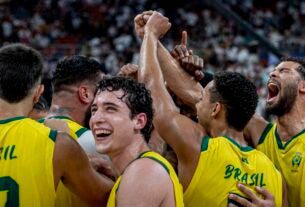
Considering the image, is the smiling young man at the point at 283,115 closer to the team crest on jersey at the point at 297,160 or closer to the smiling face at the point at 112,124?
the team crest on jersey at the point at 297,160

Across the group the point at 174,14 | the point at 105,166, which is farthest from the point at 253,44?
the point at 105,166

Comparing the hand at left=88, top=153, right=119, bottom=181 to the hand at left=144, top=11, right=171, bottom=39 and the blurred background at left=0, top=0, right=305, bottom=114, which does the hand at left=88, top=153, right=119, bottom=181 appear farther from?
the blurred background at left=0, top=0, right=305, bottom=114

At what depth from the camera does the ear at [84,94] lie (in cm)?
388

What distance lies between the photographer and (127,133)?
3086 mm

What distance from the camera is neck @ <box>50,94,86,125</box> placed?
3.85 meters

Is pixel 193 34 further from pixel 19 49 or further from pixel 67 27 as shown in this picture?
pixel 19 49

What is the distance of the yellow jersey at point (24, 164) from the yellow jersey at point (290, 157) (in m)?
1.86

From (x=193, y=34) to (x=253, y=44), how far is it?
3053 mm

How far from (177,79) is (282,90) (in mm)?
828

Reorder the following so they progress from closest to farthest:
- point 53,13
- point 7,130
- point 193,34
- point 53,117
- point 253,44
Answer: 1. point 7,130
2. point 53,117
3. point 253,44
4. point 193,34
5. point 53,13

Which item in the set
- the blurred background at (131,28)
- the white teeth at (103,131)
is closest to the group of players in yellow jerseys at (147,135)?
the white teeth at (103,131)

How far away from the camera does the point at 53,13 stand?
788 inches

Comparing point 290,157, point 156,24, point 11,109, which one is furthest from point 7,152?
point 290,157

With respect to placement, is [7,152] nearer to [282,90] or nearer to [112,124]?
[112,124]
